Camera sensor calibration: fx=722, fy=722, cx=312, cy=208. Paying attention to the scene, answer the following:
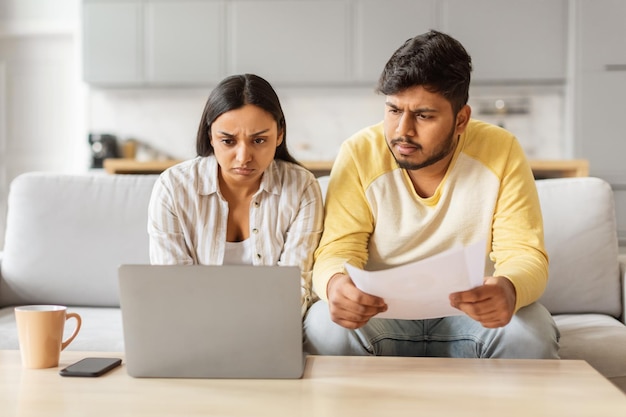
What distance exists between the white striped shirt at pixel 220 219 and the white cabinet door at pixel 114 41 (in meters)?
3.38

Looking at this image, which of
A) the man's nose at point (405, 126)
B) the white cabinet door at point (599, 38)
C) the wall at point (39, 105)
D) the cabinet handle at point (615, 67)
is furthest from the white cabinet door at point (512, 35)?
the man's nose at point (405, 126)

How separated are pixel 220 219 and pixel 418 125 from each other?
550 mm

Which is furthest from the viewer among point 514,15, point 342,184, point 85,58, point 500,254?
point 85,58

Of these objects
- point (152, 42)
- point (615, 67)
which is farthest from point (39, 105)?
point (615, 67)

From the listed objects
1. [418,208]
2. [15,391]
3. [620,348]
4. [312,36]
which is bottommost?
[620,348]

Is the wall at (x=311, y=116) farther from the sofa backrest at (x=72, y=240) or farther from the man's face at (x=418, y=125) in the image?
the man's face at (x=418, y=125)

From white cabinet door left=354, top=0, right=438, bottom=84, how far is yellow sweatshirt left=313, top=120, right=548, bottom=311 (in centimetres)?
306

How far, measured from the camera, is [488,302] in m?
1.34

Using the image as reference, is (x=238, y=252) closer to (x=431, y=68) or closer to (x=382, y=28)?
(x=431, y=68)

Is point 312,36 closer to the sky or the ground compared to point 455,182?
closer to the sky

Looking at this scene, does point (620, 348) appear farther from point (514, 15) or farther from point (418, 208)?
point (514, 15)

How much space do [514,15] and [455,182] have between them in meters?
3.33

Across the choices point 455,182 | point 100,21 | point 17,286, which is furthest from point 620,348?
point 100,21

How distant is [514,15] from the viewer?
4.70 metres
